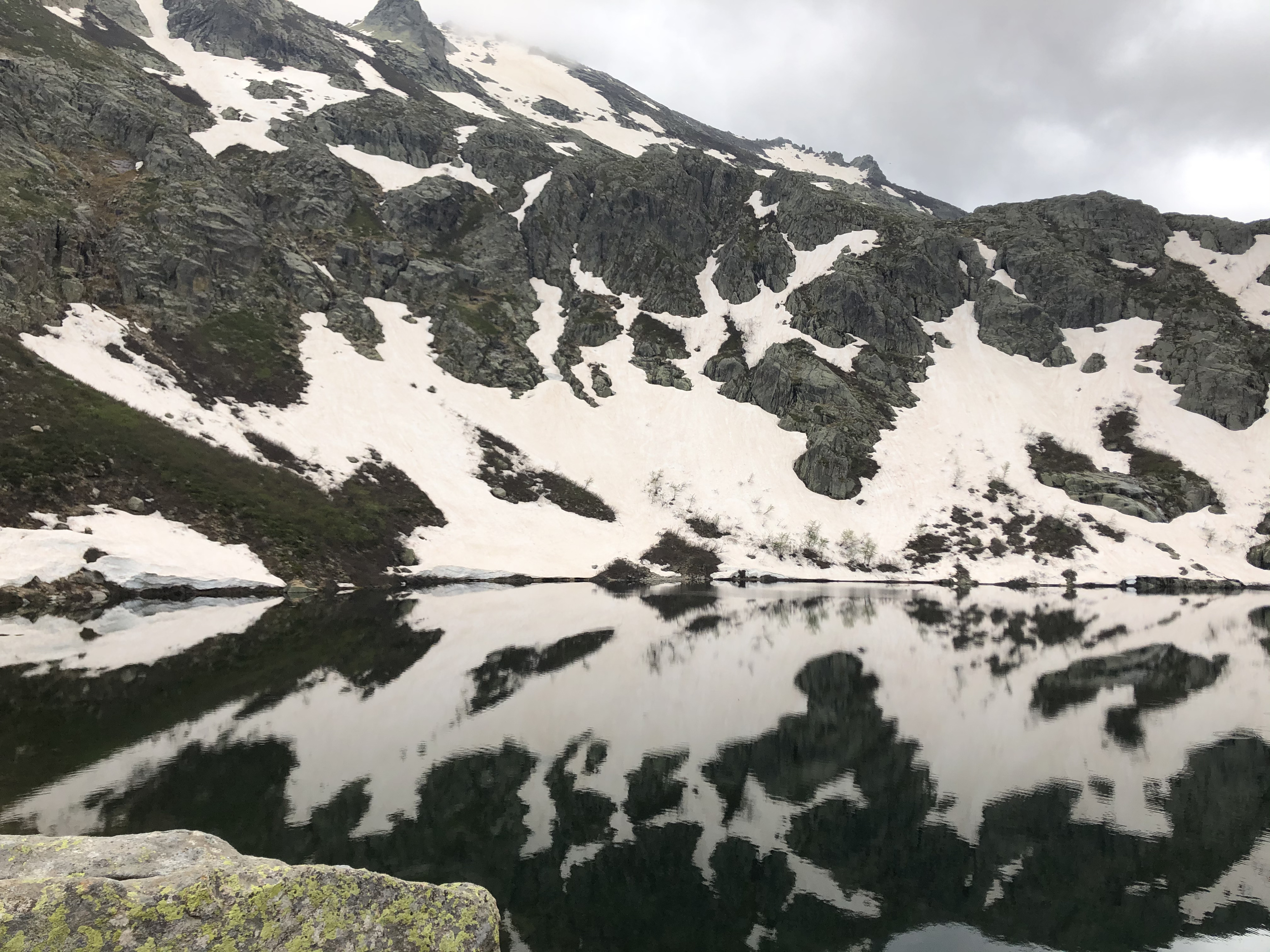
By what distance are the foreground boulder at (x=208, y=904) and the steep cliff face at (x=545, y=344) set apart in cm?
5038

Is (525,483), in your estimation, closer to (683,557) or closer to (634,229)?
(683,557)

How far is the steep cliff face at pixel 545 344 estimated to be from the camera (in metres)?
74.1

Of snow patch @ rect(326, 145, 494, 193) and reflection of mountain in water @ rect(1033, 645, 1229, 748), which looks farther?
snow patch @ rect(326, 145, 494, 193)

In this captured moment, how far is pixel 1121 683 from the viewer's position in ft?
113

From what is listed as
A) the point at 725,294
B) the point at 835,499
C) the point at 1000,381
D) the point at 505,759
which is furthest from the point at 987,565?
the point at 505,759

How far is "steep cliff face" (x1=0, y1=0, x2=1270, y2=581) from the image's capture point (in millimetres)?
74062

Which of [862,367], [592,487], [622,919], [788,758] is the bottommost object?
[622,919]

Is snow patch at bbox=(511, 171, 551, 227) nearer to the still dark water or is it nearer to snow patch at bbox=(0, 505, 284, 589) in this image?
snow patch at bbox=(0, 505, 284, 589)

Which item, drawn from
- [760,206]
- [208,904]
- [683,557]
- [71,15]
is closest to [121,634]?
[208,904]

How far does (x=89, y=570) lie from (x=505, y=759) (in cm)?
4246

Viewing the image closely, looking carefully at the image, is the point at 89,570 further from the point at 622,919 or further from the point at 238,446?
the point at 622,919

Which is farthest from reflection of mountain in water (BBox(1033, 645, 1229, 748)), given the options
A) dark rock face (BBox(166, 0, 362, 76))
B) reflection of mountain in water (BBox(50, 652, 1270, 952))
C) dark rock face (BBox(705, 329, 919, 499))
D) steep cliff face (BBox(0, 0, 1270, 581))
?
dark rock face (BBox(166, 0, 362, 76))

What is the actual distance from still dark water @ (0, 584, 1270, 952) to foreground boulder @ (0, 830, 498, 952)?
594 cm

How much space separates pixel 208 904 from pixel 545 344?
129918 mm
